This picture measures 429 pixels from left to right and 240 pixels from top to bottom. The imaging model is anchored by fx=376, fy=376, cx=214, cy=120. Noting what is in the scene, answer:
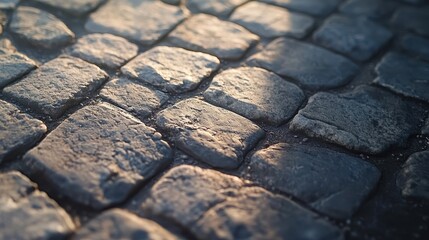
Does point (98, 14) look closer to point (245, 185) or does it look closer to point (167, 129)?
point (167, 129)

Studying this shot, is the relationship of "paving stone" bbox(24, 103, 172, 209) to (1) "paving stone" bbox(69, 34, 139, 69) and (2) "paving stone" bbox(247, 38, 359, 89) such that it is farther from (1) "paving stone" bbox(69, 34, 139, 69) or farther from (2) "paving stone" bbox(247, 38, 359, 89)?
(2) "paving stone" bbox(247, 38, 359, 89)

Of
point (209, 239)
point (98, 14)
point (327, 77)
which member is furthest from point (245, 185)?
point (98, 14)

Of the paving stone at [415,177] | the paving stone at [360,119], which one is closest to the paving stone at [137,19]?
the paving stone at [360,119]

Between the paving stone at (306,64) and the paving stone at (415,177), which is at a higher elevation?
the paving stone at (306,64)

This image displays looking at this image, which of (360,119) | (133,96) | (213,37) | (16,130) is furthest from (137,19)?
(360,119)

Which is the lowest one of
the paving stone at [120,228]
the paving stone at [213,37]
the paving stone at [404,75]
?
the paving stone at [120,228]

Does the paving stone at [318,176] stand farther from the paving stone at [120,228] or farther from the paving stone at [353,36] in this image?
the paving stone at [353,36]
